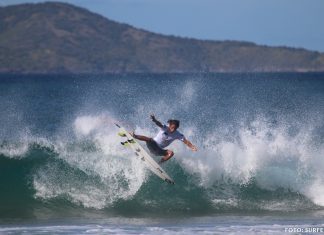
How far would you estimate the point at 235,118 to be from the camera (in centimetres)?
4519

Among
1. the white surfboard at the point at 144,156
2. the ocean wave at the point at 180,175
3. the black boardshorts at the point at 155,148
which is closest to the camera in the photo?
the black boardshorts at the point at 155,148

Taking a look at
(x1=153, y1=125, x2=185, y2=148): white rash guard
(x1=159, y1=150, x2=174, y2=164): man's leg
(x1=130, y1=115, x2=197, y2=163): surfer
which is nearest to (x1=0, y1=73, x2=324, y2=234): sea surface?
(x1=159, y1=150, x2=174, y2=164): man's leg

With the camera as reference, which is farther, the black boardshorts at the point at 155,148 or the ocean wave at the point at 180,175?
the ocean wave at the point at 180,175

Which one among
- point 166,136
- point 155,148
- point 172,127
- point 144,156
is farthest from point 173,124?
point 144,156

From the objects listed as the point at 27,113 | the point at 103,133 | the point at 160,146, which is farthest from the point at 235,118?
the point at 160,146

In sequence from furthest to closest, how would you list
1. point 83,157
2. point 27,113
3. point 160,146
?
point 27,113 → point 83,157 → point 160,146

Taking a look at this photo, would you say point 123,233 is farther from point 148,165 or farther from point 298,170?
point 298,170

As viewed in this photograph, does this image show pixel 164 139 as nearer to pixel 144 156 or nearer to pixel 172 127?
→ pixel 172 127

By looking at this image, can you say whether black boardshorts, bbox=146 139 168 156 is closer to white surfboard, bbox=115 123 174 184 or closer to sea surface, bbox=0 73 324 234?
white surfboard, bbox=115 123 174 184

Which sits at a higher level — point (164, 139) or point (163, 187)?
point (164, 139)

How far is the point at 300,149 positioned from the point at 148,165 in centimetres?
581

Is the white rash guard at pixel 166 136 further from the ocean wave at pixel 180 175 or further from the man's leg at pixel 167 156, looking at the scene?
the ocean wave at pixel 180 175

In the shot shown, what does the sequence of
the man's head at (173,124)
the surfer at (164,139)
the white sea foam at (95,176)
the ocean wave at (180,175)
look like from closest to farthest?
the man's head at (173,124)
the surfer at (164,139)
the ocean wave at (180,175)
the white sea foam at (95,176)

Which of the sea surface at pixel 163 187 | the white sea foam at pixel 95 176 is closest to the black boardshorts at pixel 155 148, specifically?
the sea surface at pixel 163 187
